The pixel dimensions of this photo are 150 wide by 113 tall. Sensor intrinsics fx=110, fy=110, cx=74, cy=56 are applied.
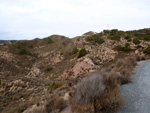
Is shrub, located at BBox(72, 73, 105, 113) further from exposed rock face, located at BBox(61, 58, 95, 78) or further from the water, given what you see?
exposed rock face, located at BBox(61, 58, 95, 78)

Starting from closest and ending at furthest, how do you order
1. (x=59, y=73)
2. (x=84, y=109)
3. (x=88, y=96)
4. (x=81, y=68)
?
(x=84, y=109)
(x=88, y=96)
(x=81, y=68)
(x=59, y=73)

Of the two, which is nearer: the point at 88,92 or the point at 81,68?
the point at 88,92

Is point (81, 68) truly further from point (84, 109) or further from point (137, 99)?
point (84, 109)

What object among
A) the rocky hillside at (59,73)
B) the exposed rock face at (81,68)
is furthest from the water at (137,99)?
the exposed rock face at (81,68)

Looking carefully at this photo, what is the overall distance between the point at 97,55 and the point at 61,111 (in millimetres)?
14890

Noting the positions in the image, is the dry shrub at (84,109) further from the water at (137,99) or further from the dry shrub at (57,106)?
the dry shrub at (57,106)

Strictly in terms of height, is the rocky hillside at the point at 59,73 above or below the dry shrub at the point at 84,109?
below

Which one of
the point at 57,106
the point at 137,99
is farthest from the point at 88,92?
the point at 137,99

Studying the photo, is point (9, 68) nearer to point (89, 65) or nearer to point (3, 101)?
point (3, 101)

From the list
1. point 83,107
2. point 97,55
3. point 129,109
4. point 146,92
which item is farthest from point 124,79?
point 97,55

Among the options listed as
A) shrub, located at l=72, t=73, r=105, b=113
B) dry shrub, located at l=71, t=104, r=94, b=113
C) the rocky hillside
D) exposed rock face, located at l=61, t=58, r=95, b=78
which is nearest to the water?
shrub, located at l=72, t=73, r=105, b=113

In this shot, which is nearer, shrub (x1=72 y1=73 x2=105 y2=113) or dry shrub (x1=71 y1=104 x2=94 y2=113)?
dry shrub (x1=71 y1=104 x2=94 y2=113)

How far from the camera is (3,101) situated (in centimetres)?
970

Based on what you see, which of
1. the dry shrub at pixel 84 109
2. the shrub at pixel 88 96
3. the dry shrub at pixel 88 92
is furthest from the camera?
the dry shrub at pixel 88 92
